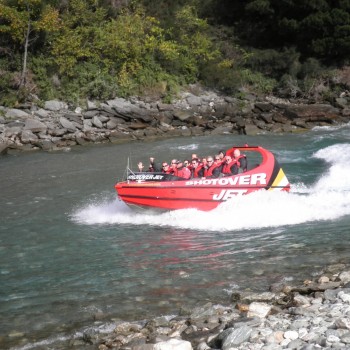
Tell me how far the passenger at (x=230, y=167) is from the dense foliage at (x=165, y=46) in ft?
64.8

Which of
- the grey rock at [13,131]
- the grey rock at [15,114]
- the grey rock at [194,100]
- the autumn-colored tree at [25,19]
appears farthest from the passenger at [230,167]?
the grey rock at [194,100]

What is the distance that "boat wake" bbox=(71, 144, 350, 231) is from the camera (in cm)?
1473

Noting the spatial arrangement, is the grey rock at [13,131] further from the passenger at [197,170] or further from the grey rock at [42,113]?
the passenger at [197,170]

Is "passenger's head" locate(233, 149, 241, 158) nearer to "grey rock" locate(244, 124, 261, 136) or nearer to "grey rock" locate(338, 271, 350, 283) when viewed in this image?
"grey rock" locate(338, 271, 350, 283)

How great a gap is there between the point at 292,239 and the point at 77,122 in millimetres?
20823

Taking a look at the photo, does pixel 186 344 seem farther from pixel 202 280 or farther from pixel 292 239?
pixel 292 239

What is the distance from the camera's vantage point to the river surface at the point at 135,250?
9.66m

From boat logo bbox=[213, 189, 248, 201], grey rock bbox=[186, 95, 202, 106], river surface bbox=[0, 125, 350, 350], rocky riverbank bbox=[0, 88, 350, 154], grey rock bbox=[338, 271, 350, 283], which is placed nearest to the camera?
river surface bbox=[0, 125, 350, 350]

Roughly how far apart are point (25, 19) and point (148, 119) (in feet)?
30.8

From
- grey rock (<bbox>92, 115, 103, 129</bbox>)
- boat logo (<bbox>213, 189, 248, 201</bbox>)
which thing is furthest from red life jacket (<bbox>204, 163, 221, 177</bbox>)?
grey rock (<bbox>92, 115, 103, 129</bbox>)

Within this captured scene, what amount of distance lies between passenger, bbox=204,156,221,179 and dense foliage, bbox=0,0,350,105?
19403 millimetres

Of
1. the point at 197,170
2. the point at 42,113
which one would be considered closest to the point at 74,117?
the point at 42,113

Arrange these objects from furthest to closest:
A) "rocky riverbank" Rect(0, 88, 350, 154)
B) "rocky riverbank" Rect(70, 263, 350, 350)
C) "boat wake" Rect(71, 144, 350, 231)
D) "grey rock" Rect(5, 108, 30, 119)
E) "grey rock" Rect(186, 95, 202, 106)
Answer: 1. "grey rock" Rect(186, 95, 202, 106)
2. "grey rock" Rect(5, 108, 30, 119)
3. "rocky riverbank" Rect(0, 88, 350, 154)
4. "boat wake" Rect(71, 144, 350, 231)
5. "rocky riverbank" Rect(70, 263, 350, 350)

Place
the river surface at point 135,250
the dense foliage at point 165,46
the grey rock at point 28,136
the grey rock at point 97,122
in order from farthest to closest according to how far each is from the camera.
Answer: the dense foliage at point 165,46 → the grey rock at point 97,122 → the grey rock at point 28,136 → the river surface at point 135,250
